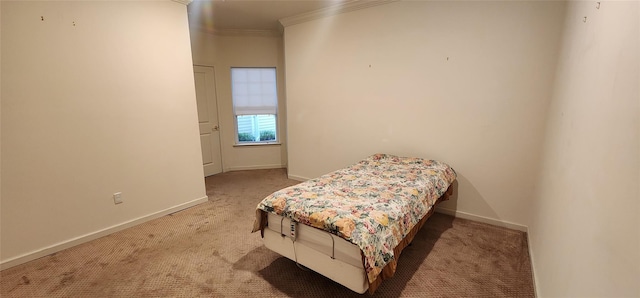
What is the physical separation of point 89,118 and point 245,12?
7.76 feet

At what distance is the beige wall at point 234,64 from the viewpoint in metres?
4.60

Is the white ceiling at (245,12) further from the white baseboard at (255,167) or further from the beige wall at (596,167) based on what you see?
the beige wall at (596,167)

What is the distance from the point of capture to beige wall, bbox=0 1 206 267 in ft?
6.90

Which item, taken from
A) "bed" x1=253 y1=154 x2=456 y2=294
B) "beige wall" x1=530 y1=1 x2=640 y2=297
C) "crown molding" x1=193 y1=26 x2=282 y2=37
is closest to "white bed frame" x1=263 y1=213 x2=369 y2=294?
"bed" x1=253 y1=154 x2=456 y2=294

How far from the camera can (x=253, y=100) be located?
16.5ft

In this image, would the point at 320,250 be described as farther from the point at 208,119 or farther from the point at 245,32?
the point at 245,32

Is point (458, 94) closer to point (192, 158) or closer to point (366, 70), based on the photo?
point (366, 70)

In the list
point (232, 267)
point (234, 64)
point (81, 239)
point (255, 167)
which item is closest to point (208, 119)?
point (234, 64)

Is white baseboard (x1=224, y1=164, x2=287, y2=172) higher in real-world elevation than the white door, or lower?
lower

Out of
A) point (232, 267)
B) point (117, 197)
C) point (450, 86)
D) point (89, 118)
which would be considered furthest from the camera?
point (450, 86)

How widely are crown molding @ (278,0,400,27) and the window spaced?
120 centimetres

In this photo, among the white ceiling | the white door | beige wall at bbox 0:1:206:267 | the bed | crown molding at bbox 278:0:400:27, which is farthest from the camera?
the white door

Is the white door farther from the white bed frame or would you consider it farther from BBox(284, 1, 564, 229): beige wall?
the white bed frame

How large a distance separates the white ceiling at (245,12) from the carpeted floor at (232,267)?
2760mm
